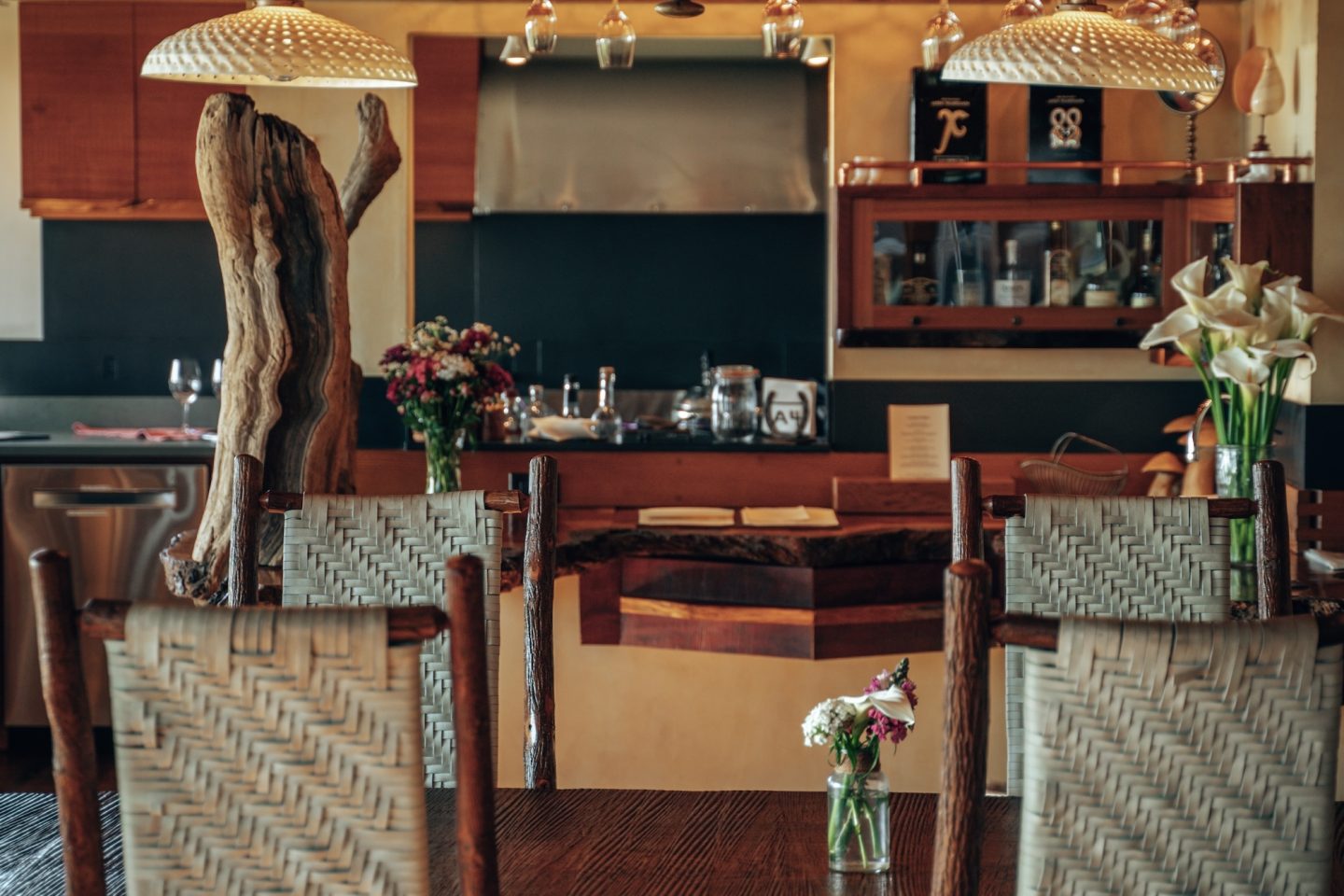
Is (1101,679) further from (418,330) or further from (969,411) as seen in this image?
(969,411)

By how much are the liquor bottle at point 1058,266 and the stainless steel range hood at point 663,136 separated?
1.09 m

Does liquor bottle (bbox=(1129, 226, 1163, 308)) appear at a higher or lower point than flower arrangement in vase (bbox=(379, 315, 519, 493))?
higher

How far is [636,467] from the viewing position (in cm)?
473

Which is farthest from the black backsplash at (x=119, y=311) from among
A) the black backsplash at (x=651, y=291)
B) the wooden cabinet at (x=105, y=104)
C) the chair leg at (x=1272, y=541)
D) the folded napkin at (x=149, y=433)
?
the chair leg at (x=1272, y=541)

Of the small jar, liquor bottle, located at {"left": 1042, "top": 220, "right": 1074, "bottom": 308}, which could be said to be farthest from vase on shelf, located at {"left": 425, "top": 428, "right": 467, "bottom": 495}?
liquor bottle, located at {"left": 1042, "top": 220, "right": 1074, "bottom": 308}

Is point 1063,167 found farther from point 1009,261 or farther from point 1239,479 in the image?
point 1239,479

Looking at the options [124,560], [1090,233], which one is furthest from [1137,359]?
[124,560]

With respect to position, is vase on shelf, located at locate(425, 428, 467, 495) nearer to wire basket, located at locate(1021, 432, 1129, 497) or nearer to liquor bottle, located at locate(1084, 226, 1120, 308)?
wire basket, located at locate(1021, 432, 1129, 497)

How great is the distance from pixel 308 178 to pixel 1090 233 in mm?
2409

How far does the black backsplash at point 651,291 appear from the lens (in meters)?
5.99

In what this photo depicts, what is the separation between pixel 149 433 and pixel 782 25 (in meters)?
3.26

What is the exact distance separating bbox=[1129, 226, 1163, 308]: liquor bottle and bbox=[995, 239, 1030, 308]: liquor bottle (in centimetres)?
33

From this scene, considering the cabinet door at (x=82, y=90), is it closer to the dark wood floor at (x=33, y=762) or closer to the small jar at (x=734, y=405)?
the dark wood floor at (x=33, y=762)

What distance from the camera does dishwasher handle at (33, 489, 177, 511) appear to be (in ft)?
15.6
